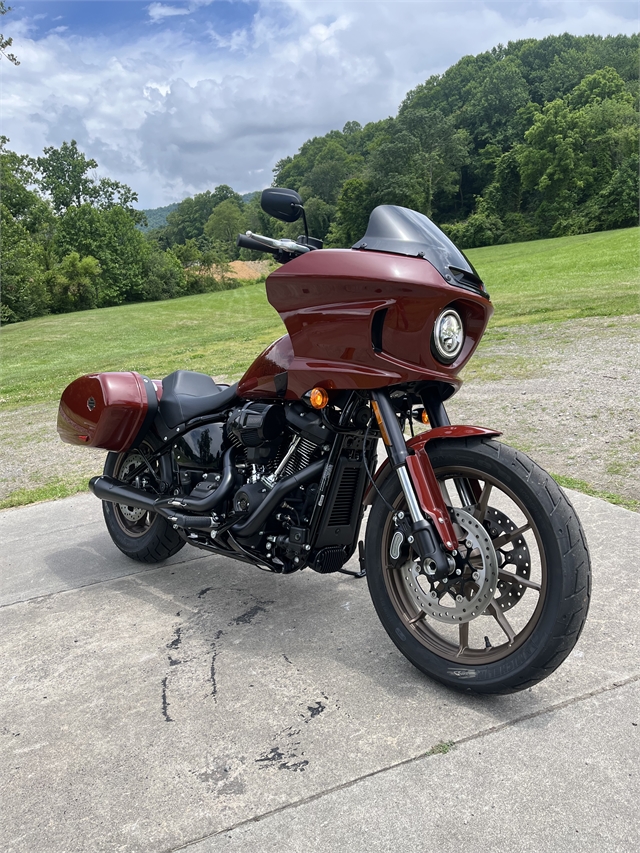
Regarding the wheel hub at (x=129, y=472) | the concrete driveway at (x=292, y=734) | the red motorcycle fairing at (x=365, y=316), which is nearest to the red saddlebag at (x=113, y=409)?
the wheel hub at (x=129, y=472)

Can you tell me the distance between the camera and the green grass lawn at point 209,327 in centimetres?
1439

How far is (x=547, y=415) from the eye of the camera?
6.65 meters

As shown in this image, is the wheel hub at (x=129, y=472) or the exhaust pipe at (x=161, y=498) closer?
the exhaust pipe at (x=161, y=498)

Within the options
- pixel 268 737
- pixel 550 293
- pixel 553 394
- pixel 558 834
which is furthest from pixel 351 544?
pixel 550 293

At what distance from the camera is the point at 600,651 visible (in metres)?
2.73

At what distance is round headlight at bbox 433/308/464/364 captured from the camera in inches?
101

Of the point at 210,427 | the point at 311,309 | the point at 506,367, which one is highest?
the point at 311,309

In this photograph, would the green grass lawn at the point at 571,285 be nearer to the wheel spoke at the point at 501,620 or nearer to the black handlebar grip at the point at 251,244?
the black handlebar grip at the point at 251,244

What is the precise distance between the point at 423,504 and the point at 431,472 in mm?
126

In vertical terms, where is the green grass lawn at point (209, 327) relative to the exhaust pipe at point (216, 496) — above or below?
below

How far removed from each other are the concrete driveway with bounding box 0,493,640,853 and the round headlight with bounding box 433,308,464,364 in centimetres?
120

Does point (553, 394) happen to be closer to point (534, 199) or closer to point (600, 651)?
point (600, 651)

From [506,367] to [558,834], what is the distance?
8.01 meters

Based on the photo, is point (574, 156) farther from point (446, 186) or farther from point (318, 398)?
point (318, 398)
